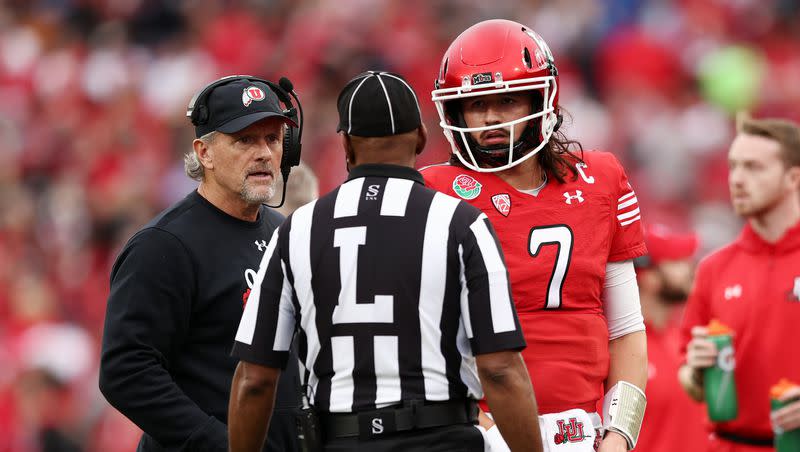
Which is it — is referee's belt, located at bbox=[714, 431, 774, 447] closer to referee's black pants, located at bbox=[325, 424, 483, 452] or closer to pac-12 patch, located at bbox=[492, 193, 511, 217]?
pac-12 patch, located at bbox=[492, 193, 511, 217]

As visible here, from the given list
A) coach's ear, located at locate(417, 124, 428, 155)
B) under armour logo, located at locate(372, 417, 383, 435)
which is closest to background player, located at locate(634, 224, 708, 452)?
coach's ear, located at locate(417, 124, 428, 155)

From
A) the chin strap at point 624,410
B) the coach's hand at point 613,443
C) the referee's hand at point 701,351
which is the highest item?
the chin strap at point 624,410

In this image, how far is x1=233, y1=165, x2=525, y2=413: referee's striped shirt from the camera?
3229 millimetres

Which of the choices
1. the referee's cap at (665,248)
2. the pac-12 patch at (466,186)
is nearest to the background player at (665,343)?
the referee's cap at (665,248)

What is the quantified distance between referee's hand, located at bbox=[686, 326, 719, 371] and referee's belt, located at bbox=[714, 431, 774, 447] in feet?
1.54

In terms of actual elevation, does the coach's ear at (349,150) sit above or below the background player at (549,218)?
above

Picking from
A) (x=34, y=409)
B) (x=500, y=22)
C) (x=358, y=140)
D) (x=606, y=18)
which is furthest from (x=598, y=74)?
(x=358, y=140)

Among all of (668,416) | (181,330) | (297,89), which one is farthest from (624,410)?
(297,89)

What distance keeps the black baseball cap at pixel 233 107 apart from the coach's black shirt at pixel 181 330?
277 mm

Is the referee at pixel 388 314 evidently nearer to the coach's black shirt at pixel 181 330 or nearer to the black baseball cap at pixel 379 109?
the black baseball cap at pixel 379 109

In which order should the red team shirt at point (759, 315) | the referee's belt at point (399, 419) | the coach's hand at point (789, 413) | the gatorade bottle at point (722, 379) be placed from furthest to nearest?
the red team shirt at point (759, 315) < the gatorade bottle at point (722, 379) < the coach's hand at point (789, 413) < the referee's belt at point (399, 419)

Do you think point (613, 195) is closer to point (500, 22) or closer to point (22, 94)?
point (500, 22)

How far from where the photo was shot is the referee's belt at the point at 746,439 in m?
5.30

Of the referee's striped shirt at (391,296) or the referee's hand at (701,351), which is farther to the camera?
the referee's hand at (701,351)
